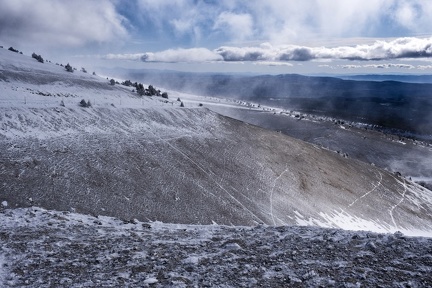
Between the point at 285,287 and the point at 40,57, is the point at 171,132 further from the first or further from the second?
the point at 40,57

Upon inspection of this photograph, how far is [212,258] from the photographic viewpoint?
11133 millimetres

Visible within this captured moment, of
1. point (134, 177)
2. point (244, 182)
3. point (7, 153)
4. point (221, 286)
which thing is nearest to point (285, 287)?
point (221, 286)

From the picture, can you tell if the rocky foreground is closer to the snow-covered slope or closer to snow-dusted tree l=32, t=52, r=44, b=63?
the snow-covered slope

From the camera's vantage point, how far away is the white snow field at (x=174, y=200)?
33.6 ft

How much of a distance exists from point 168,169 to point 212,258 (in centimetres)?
1995

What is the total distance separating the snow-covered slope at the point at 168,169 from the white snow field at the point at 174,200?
0.14m

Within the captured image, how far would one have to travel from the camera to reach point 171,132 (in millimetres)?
39781

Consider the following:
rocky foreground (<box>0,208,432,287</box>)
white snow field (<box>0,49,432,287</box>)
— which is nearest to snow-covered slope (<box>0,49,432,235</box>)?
white snow field (<box>0,49,432,287</box>)

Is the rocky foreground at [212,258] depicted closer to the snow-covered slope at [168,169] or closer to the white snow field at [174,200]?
the white snow field at [174,200]

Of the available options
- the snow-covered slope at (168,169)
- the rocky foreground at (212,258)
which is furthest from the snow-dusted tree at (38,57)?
the rocky foreground at (212,258)

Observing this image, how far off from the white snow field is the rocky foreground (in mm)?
58

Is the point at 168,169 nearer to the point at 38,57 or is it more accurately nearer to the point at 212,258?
the point at 212,258

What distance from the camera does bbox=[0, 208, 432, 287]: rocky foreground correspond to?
9.56 metres

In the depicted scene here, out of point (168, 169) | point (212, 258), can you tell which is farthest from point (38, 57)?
point (212, 258)
